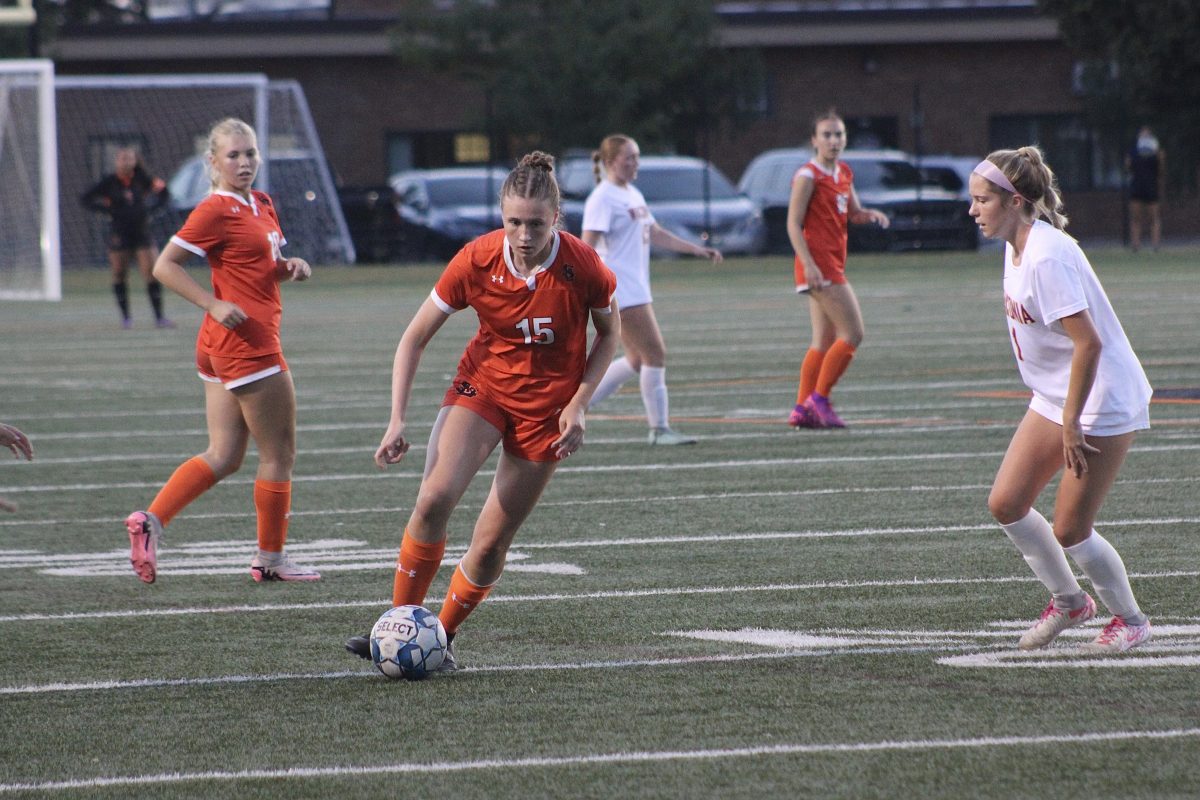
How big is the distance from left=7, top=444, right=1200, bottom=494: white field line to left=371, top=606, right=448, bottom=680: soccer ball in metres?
4.94

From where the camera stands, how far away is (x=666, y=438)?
12281 mm

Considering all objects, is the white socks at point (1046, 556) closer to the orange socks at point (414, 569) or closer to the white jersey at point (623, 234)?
the orange socks at point (414, 569)

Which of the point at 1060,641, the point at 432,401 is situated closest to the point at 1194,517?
the point at 1060,641

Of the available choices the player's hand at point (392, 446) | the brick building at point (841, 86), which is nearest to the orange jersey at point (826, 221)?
the player's hand at point (392, 446)

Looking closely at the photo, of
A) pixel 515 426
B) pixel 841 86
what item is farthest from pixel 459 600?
pixel 841 86

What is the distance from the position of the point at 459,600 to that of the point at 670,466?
5.02 m

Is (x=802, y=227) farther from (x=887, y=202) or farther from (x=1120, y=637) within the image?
(x=887, y=202)

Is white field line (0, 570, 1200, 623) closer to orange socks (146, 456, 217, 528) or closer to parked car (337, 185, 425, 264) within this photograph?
orange socks (146, 456, 217, 528)

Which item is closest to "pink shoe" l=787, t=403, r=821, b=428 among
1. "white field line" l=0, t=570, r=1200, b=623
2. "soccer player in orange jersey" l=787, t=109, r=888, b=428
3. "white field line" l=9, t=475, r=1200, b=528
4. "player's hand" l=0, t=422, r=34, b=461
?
"soccer player in orange jersey" l=787, t=109, r=888, b=428

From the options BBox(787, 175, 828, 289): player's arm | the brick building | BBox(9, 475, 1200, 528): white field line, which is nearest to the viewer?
BBox(9, 475, 1200, 528): white field line

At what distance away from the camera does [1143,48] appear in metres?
35.1

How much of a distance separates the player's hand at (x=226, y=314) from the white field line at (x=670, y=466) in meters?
3.38

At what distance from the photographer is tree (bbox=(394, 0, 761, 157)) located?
1464 inches

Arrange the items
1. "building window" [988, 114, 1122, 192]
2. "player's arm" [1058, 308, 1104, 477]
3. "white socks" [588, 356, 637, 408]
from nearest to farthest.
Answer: "player's arm" [1058, 308, 1104, 477]
"white socks" [588, 356, 637, 408]
"building window" [988, 114, 1122, 192]
